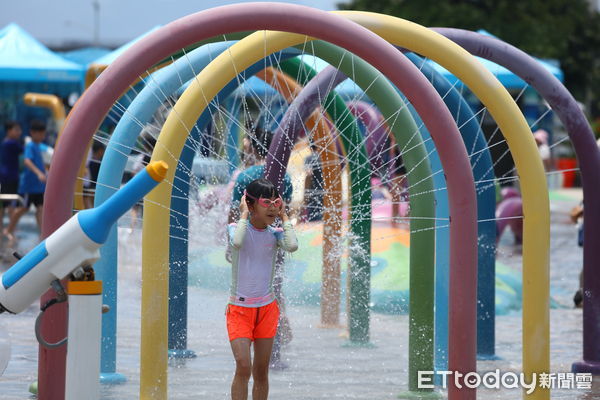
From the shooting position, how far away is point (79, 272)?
4480 millimetres

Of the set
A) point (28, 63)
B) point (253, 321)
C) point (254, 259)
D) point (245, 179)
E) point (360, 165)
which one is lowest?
point (253, 321)

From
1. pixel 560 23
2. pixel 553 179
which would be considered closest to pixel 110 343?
pixel 553 179

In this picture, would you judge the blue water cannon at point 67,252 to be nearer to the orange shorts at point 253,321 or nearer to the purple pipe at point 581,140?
the orange shorts at point 253,321

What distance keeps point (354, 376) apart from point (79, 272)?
10.7 ft

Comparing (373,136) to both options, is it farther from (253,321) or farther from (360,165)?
(253,321)

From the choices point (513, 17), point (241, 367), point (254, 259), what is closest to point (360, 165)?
point (254, 259)

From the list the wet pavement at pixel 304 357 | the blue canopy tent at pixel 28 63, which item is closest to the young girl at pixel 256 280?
the wet pavement at pixel 304 357

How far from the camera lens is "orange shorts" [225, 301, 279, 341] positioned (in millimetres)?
5605

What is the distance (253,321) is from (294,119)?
2.10 m

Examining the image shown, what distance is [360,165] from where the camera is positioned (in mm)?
8133

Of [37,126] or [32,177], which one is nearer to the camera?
[32,177]

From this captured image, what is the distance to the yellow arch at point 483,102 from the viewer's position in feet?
19.2

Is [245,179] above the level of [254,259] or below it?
above

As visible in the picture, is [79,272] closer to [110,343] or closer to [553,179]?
[110,343]
